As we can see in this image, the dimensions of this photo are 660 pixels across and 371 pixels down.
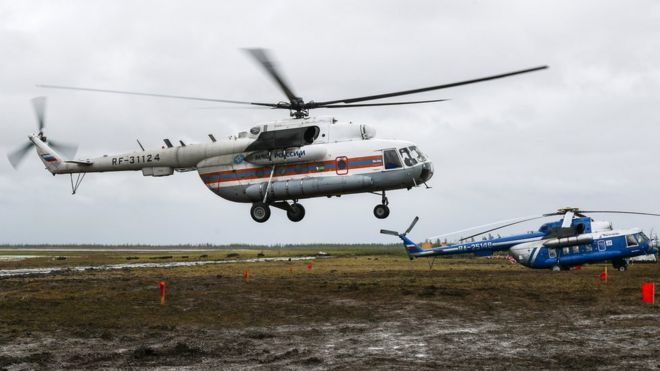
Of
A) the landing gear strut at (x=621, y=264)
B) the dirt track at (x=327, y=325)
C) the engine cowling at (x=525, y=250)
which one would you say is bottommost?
the dirt track at (x=327, y=325)

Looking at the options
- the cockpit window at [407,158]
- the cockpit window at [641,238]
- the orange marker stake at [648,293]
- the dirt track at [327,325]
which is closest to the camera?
the dirt track at [327,325]

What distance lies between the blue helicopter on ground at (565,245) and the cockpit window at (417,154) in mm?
13908

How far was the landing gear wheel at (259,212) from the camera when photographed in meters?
30.7

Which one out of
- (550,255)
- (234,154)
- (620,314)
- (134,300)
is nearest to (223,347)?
(134,300)

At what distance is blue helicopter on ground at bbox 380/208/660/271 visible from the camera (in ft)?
144

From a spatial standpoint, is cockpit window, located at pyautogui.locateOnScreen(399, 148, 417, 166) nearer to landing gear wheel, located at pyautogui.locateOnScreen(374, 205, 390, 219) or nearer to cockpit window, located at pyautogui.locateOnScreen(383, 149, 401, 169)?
cockpit window, located at pyautogui.locateOnScreen(383, 149, 401, 169)

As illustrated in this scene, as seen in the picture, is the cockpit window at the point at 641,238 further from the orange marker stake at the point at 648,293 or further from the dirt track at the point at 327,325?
the orange marker stake at the point at 648,293

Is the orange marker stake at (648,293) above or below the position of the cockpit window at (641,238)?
below

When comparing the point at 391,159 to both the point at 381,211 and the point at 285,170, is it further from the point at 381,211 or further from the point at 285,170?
the point at 285,170

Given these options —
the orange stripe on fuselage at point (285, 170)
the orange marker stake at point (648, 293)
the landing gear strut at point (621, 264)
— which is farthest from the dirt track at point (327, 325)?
the landing gear strut at point (621, 264)

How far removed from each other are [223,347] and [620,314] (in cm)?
1612

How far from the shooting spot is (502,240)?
4559 cm

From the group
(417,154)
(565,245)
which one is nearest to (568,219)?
(565,245)

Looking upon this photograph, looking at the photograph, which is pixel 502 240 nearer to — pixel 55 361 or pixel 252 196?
pixel 252 196
